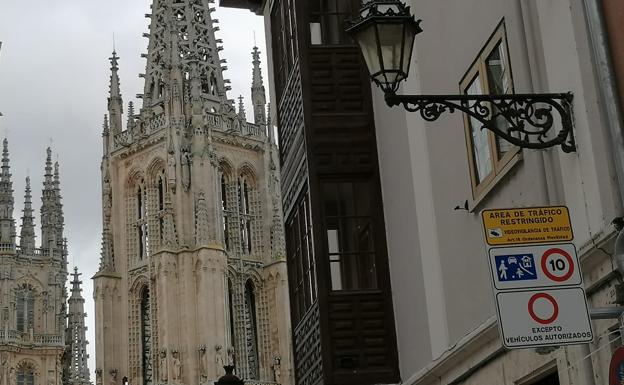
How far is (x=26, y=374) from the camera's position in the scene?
6700 cm

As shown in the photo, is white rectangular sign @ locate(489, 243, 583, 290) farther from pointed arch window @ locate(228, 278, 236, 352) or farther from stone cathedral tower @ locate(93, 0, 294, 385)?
pointed arch window @ locate(228, 278, 236, 352)

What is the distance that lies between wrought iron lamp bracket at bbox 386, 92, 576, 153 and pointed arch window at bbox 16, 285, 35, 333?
61.3 m

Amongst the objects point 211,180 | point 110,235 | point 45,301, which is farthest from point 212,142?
point 45,301

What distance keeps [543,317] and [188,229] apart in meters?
58.6

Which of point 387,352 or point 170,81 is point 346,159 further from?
point 170,81

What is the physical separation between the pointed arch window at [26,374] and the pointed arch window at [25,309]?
2010 millimetres

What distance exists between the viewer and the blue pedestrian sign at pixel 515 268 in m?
7.85

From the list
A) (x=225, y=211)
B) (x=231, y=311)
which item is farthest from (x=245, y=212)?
(x=231, y=311)

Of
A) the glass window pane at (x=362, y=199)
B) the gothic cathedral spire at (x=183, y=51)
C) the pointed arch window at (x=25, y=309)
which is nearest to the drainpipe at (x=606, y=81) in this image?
the glass window pane at (x=362, y=199)

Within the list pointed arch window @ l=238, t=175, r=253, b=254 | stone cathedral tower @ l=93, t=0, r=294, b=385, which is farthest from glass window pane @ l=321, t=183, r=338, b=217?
pointed arch window @ l=238, t=175, r=253, b=254

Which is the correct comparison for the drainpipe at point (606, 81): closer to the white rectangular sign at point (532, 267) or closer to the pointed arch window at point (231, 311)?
the white rectangular sign at point (532, 267)

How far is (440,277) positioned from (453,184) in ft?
3.45

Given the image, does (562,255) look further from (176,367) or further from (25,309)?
(25,309)

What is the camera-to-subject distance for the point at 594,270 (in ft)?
29.8
